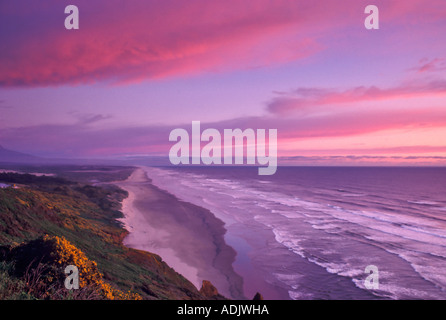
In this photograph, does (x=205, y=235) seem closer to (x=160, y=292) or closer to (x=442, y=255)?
(x=160, y=292)

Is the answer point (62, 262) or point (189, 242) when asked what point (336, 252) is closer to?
point (189, 242)

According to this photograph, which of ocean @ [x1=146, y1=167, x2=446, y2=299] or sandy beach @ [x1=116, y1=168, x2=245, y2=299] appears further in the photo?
sandy beach @ [x1=116, y1=168, x2=245, y2=299]

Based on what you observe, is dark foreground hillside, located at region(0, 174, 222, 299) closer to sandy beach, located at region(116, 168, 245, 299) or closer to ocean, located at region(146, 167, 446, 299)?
sandy beach, located at region(116, 168, 245, 299)

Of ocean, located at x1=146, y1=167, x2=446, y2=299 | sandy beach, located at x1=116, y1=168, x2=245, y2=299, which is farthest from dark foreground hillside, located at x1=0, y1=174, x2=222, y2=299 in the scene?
ocean, located at x1=146, y1=167, x2=446, y2=299

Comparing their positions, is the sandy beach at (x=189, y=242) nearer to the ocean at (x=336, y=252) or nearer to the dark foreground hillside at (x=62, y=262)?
the ocean at (x=336, y=252)

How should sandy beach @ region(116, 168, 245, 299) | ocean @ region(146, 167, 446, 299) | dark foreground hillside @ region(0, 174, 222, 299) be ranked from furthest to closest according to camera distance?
sandy beach @ region(116, 168, 245, 299), ocean @ region(146, 167, 446, 299), dark foreground hillside @ region(0, 174, 222, 299)

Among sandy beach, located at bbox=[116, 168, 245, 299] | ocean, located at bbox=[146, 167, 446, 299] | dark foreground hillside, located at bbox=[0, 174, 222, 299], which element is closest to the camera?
dark foreground hillside, located at bbox=[0, 174, 222, 299]
